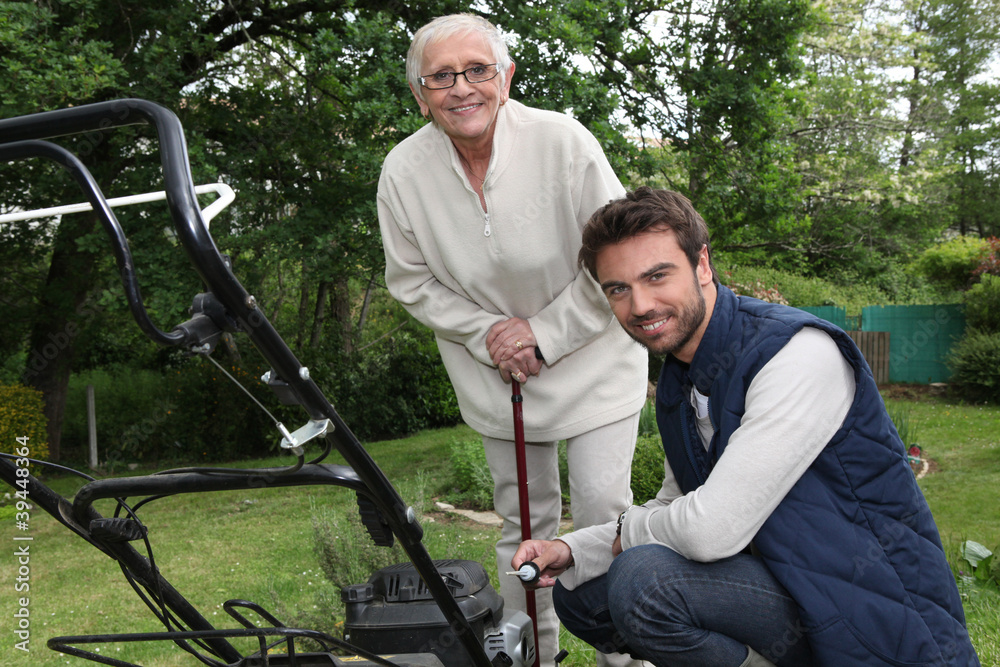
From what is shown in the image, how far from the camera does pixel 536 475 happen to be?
271 centimetres

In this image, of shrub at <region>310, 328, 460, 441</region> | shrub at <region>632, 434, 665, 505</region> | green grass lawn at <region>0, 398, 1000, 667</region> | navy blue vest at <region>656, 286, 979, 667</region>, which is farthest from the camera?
shrub at <region>310, 328, 460, 441</region>

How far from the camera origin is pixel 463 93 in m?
2.42

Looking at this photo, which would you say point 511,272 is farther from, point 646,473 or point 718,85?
point 718,85

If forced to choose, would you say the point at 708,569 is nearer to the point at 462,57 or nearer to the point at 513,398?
the point at 513,398

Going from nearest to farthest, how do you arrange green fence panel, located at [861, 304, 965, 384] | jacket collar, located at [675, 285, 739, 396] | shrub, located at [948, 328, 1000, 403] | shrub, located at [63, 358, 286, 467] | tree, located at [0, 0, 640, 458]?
jacket collar, located at [675, 285, 739, 396], tree, located at [0, 0, 640, 458], shrub, located at [63, 358, 286, 467], shrub, located at [948, 328, 1000, 403], green fence panel, located at [861, 304, 965, 384]

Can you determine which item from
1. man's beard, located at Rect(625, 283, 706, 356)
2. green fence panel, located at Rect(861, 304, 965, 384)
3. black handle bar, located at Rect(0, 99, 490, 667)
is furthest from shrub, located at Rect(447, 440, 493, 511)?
green fence panel, located at Rect(861, 304, 965, 384)

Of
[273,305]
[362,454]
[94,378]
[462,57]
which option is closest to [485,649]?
[362,454]

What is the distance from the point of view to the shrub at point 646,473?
581 cm

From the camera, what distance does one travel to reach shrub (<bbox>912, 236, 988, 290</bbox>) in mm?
13016

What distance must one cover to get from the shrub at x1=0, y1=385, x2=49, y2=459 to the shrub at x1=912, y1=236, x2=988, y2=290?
40.2ft

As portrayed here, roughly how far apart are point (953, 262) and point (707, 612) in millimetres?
13050

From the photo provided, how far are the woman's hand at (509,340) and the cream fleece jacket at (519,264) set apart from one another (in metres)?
0.03

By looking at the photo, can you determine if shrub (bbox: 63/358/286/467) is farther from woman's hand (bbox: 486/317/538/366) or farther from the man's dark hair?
the man's dark hair

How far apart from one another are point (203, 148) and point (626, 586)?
593 centimetres
